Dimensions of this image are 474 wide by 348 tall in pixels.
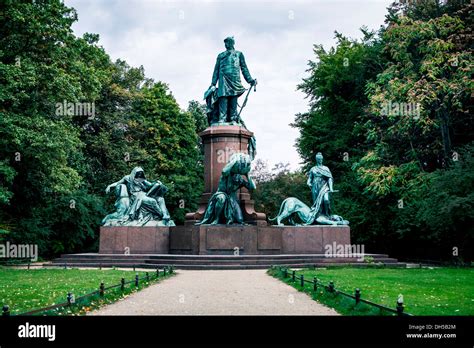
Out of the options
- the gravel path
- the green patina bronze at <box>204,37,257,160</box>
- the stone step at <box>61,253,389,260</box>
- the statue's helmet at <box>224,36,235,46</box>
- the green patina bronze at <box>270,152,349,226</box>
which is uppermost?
the statue's helmet at <box>224,36,235,46</box>

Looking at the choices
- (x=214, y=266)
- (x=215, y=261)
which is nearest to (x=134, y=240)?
(x=215, y=261)

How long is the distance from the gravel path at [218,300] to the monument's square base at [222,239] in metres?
6.14

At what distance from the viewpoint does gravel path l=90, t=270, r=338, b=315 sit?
30.5 feet

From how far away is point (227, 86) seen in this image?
25.7 meters

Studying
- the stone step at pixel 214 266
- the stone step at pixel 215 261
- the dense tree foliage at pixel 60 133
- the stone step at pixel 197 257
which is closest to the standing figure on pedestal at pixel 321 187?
the stone step at pixel 197 257

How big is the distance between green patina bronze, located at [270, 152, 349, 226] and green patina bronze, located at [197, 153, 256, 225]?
2.67 m

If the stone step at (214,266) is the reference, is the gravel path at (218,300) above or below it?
above

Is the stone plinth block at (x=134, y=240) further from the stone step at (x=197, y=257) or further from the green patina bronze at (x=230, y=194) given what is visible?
the green patina bronze at (x=230, y=194)

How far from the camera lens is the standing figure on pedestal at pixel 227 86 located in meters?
25.7

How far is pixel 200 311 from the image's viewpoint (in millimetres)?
9180

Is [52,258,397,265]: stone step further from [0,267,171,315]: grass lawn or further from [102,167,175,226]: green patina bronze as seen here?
[0,267,171,315]: grass lawn

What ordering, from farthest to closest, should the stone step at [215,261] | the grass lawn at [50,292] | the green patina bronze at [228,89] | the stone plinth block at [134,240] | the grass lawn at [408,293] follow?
the green patina bronze at [228,89] < the stone plinth block at [134,240] < the stone step at [215,261] < the grass lawn at [50,292] < the grass lawn at [408,293]

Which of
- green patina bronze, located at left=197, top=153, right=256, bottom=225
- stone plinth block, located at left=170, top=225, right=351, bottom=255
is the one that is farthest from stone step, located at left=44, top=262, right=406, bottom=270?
green patina bronze, located at left=197, top=153, right=256, bottom=225
